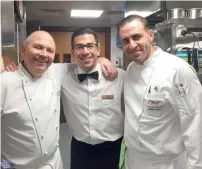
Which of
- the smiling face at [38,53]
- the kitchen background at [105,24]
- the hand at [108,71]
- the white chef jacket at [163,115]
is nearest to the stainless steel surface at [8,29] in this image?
the kitchen background at [105,24]

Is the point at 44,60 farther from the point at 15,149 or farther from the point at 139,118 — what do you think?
the point at 139,118

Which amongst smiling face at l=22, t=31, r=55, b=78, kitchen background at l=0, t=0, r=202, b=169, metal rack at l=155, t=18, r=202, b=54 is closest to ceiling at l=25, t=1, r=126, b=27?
kitchen background at l=0, t=0, r=202, b=169

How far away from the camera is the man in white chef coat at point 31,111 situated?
4.51 feet

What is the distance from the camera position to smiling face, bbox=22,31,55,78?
1.47 m

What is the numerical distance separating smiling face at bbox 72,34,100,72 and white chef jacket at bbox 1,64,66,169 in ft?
1.06

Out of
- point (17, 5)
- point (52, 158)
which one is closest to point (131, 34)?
point (52, 158)

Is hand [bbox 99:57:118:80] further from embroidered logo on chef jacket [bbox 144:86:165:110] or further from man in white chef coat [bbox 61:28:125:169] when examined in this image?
embroidered logo on chef jacket [bbox 144:86:165:110]

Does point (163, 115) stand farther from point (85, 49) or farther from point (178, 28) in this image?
point (178, 28)

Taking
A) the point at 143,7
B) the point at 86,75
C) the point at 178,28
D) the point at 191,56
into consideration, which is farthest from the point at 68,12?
the point at 86,75

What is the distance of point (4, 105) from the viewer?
134cm

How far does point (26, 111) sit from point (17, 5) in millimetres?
1730

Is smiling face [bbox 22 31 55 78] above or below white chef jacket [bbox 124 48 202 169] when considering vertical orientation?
above

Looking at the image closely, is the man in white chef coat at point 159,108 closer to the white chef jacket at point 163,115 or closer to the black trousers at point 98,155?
the white chef jacket at point 163,115

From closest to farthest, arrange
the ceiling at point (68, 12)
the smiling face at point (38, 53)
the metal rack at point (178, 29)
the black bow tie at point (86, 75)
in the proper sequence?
the smiling face at point (38, 53), the black bow tie at point (86, 75), the metal rack at point (178, 29), the ceiling at point (68, 12)
